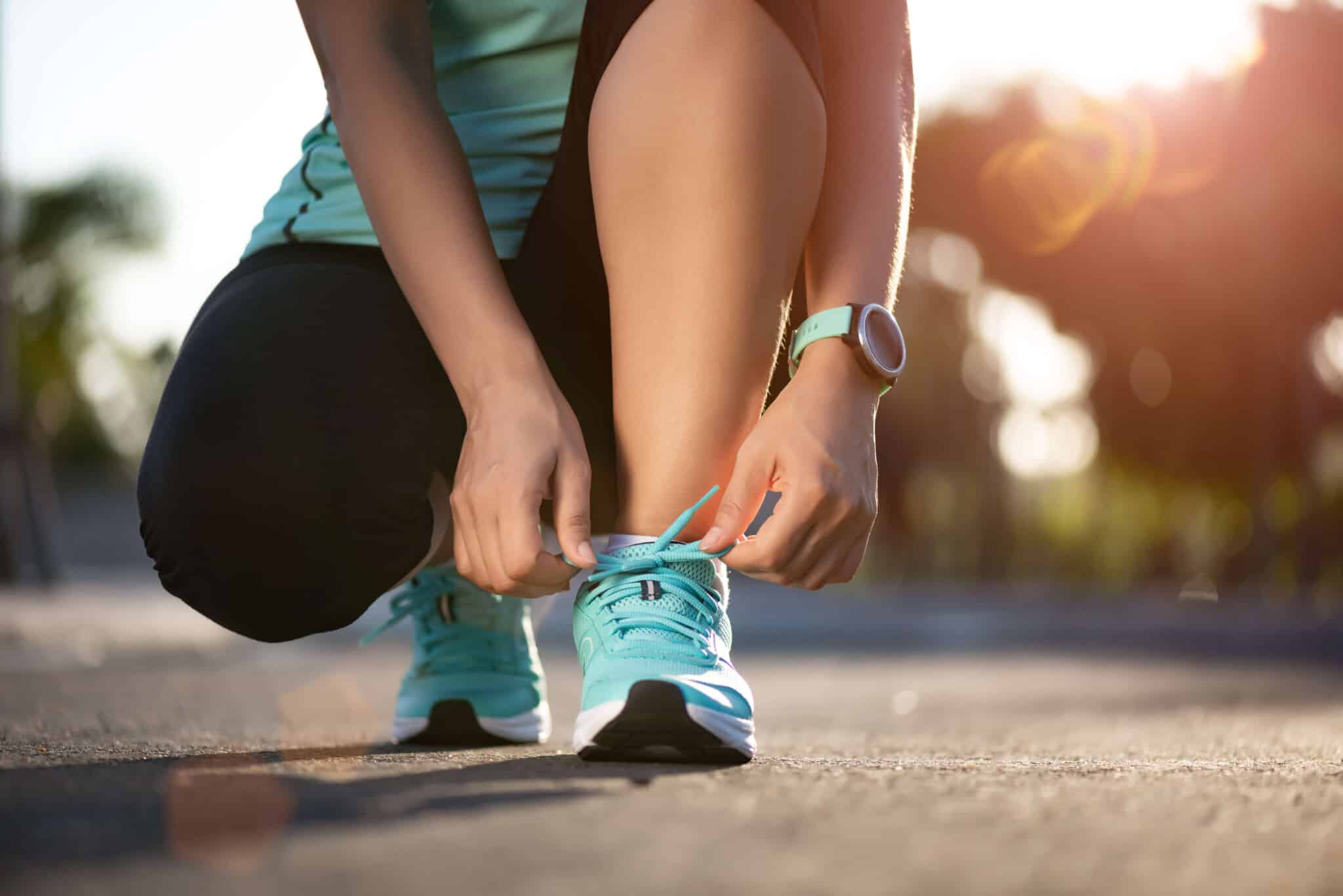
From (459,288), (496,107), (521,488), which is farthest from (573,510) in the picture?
(496,107)

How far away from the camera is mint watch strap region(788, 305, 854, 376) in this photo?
1353mm

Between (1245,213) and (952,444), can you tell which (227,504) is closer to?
(1245,213)

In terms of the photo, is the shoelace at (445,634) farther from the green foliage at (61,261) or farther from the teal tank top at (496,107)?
the green foliage at (61,261)

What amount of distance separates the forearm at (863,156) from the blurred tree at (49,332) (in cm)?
929

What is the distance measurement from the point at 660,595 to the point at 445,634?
1.96 ft

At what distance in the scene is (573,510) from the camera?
4.13 feet

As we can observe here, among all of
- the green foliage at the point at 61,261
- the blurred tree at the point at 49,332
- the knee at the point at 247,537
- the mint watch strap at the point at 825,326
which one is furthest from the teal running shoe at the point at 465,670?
the green foliage at the point at 61,261

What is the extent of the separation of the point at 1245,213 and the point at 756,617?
7424mm

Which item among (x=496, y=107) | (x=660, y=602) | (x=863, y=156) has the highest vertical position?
(x=496, y=107)

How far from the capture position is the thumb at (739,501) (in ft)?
4.14

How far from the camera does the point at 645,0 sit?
1.44 metres

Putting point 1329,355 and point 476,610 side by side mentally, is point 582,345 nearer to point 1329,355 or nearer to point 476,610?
point 476,610

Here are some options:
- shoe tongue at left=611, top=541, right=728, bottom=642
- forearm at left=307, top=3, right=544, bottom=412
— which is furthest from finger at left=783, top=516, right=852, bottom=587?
forearm at left=307, top=3, right=544, bottom=412

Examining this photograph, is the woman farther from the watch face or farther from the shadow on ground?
the shadow on ground
